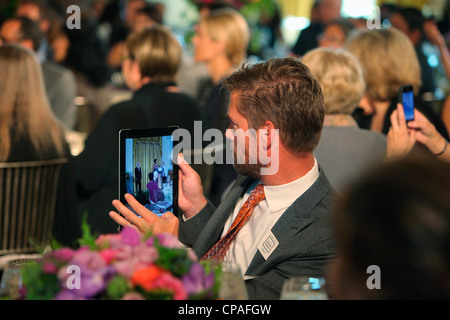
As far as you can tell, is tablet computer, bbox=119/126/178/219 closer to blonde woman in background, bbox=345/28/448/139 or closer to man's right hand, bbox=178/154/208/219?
man's right hand, bbox=178/154/208/219

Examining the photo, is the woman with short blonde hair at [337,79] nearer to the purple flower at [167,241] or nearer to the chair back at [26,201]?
the chair back at [26,201]

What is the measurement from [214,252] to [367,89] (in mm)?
1838

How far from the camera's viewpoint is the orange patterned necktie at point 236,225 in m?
2.05

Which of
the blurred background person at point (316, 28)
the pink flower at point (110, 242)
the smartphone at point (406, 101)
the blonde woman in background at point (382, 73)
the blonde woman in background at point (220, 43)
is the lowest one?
the pink flower at point (110, 242)

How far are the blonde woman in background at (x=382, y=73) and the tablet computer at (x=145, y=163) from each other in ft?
5.95

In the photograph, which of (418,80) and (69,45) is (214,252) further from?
(69,45)

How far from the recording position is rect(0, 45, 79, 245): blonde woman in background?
3.50 meters

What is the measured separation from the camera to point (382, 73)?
361 cm

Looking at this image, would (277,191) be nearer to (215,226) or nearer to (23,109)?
(215,226)

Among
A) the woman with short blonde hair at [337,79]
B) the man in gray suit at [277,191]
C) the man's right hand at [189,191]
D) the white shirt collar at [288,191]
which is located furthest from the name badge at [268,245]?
the woman with short blonde hair at [337,79]

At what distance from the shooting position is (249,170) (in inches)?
80.5

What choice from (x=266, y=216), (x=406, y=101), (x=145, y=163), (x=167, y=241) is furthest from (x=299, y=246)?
(x=406, y=101)

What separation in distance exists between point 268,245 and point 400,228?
39.6 inches
